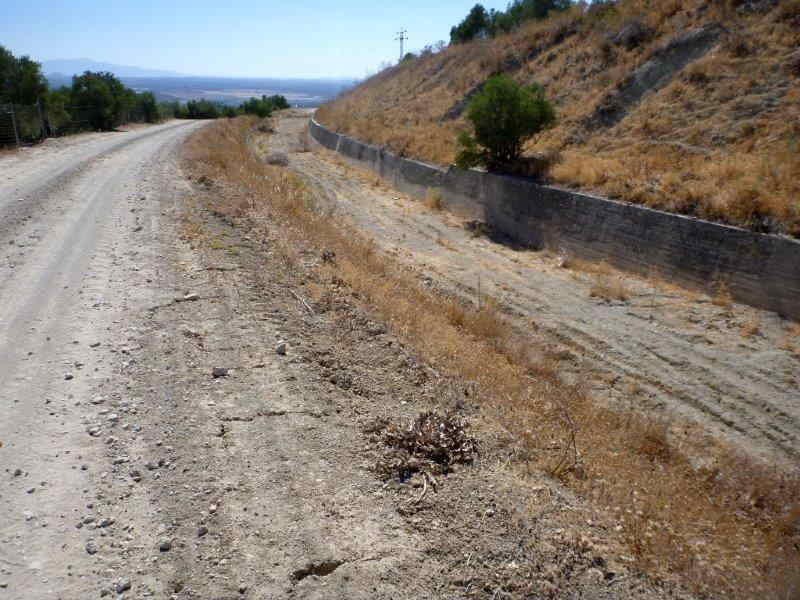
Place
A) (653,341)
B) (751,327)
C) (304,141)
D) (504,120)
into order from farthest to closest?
(304,141) → (504,120) → (653,341) → (751,327)

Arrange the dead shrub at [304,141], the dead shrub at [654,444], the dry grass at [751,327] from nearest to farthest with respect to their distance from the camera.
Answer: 1. the dead shrub at [654,444]
2. the dry grass at [751,327]
3. the dead shrub at [304,141]

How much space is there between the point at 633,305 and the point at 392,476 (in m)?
9.76

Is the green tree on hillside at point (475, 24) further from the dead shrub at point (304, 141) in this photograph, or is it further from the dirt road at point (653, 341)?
the dirt road at point (653, 341)

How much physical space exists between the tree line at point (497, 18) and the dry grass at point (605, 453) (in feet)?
114

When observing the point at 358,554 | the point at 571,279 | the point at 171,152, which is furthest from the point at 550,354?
the point at 171,152

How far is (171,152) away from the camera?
2158 cm

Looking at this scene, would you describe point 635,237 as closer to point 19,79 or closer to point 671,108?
point 671,108

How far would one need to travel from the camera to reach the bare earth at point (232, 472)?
3.67 m

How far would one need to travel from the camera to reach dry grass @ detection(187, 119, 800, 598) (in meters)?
4.53

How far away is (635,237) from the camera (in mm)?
14586

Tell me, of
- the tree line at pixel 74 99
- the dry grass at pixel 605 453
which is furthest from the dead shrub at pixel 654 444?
the tree line at pixel 74 99

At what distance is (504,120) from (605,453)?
15.5 metres

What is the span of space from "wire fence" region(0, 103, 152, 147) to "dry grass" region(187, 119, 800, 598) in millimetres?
16456

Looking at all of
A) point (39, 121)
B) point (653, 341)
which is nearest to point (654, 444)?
point (653, 341)
